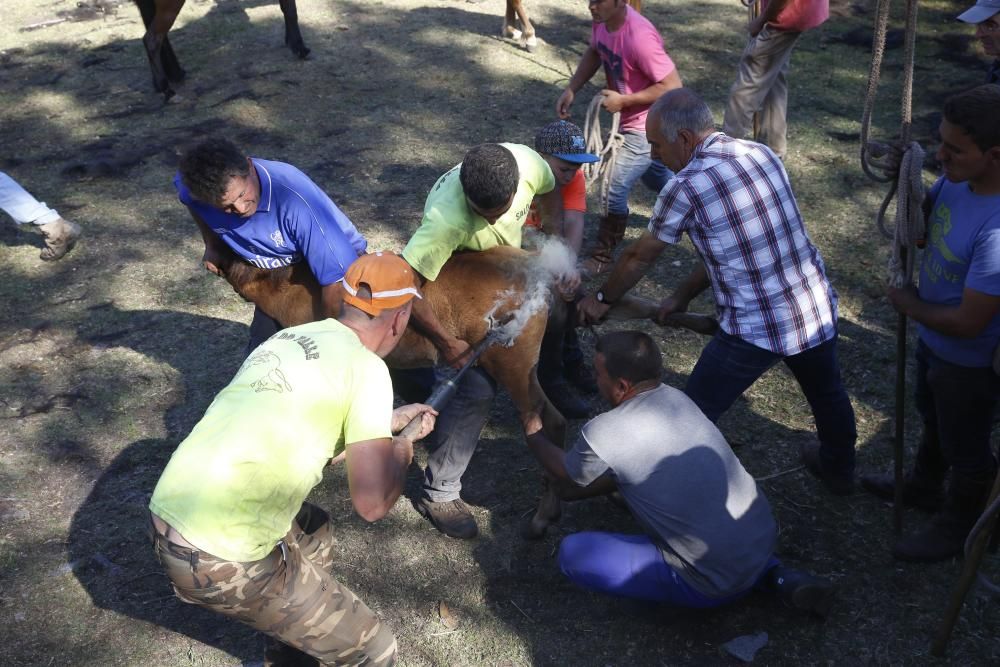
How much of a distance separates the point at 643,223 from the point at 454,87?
3.26m

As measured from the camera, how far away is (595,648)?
3242mm

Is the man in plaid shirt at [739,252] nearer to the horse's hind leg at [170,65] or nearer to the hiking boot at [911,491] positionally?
the hiking boot at [911,491]

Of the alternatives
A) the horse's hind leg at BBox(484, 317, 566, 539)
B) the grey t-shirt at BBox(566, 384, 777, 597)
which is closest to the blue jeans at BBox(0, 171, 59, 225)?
the horse's hind leg at BBox(484, 317, 566, 539)

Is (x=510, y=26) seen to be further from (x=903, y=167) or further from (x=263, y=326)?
(x=903, y=167)

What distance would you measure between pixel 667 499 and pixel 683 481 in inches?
3.4

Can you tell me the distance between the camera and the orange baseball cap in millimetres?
2787

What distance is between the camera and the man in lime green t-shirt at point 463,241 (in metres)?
3.39

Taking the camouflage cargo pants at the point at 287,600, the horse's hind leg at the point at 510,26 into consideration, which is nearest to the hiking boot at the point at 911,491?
the camouflage cargo pants at the point at 287,600

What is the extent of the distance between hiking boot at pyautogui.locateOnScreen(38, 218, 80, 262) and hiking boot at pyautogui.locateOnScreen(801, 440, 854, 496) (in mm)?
5218

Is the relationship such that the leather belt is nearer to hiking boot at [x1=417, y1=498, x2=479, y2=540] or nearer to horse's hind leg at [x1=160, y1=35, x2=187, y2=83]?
hiking boot at [x1=417, y1=498, x2=479, y2=540]

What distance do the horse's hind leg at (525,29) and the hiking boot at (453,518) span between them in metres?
6.75

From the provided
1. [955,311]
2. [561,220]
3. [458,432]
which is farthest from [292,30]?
[955,311]

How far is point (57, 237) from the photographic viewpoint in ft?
19.9

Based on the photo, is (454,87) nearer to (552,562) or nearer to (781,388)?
(781,388)
